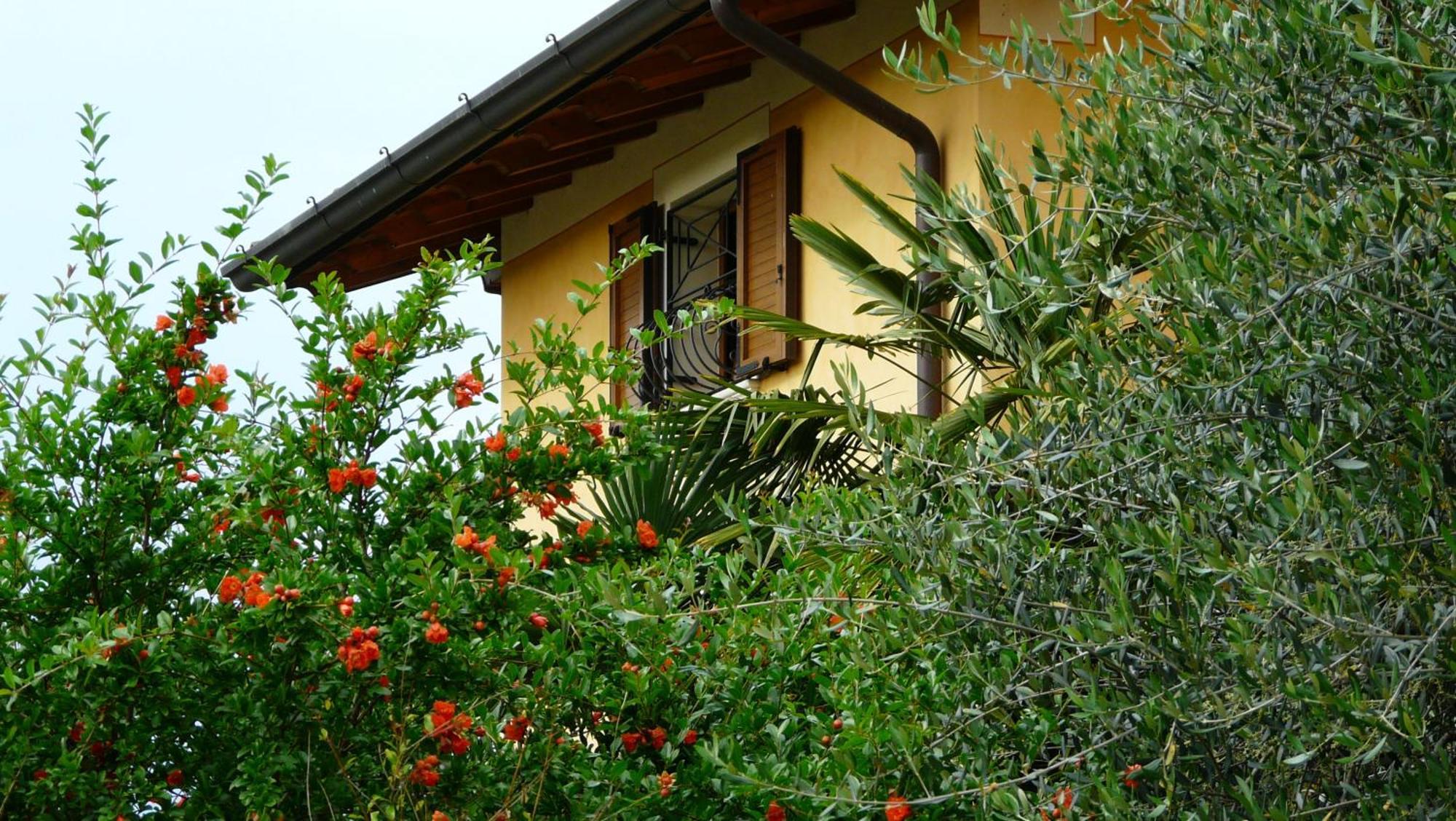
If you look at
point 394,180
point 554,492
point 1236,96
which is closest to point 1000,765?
point 554,492

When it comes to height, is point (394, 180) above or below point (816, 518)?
above

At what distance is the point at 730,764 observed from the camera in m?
3.88

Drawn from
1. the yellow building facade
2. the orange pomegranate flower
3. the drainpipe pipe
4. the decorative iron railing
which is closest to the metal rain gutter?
the yellow building facade

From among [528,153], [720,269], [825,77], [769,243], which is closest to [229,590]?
[825,77]

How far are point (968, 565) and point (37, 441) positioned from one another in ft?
7.24

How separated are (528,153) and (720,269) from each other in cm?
150

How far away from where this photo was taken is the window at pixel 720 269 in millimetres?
9430

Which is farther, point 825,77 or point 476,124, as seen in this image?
point 476,124

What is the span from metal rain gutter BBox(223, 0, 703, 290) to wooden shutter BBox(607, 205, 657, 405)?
125cm

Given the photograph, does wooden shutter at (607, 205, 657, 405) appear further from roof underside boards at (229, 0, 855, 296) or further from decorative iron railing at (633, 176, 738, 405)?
roof underside boards at (229, 0, 855, 296)

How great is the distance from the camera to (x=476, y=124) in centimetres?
931

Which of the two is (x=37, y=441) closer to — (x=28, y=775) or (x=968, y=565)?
(x=28, y=775)

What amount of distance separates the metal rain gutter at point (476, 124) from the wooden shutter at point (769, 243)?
1.12 meters

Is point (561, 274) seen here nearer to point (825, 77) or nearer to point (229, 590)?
point (825, 77)
